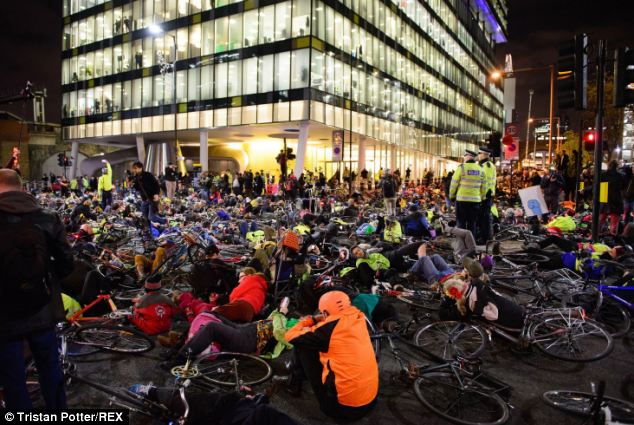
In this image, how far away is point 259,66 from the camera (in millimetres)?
33375

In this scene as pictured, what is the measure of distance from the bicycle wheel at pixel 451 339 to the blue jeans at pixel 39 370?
3.79 metres

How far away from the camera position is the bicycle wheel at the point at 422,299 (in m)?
6.72

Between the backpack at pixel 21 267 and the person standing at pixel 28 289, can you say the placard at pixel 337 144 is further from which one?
the backpack at pixel 21 267

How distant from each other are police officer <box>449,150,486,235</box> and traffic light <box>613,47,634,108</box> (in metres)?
2.90

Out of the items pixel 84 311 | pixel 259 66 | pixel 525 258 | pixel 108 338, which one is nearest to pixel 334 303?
pixel 108 338

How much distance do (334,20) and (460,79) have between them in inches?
1481

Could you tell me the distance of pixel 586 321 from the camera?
16.6ft

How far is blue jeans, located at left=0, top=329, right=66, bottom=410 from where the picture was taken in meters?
3.00

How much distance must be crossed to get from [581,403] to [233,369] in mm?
3271

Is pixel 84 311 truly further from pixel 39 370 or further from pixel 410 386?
pixel 410 386

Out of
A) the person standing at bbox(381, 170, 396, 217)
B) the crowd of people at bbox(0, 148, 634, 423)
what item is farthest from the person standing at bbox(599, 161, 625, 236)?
the person standing at bbox(381, 170, 396, 217)

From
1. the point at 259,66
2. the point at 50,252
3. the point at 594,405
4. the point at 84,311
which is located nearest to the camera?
the point at 594,405

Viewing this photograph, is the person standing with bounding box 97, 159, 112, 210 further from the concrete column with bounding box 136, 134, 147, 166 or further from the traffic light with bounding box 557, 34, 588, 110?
the concrete column with bounding box 136, 134, 147, 166

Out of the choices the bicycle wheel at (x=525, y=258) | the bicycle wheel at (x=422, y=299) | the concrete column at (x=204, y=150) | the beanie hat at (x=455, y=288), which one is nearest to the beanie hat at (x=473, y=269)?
the beanie hat at (x=455, y=288)
